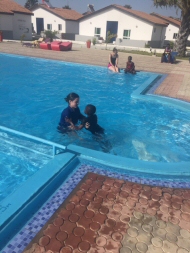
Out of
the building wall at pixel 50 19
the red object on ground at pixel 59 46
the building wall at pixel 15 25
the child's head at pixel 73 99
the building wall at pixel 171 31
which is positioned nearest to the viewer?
the child's head at pixel 73 99

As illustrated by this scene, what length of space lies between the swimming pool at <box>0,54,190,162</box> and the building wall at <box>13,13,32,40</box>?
81.5 feet

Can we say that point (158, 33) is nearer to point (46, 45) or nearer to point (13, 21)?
point (13, 21)

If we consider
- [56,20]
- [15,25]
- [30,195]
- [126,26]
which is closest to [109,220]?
[30,195]

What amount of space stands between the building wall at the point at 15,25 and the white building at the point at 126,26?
9560 millimetres

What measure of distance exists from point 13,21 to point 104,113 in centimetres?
3255

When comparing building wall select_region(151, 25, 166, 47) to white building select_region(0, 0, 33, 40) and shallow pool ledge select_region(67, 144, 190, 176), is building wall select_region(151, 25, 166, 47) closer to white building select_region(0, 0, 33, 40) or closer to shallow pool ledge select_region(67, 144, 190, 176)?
white building select_region(0, 0, 33, 40)

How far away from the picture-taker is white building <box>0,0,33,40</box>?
33.3m

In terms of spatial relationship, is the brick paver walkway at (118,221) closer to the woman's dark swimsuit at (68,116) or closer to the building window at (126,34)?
the woman's dark swimsuit at (68,116)

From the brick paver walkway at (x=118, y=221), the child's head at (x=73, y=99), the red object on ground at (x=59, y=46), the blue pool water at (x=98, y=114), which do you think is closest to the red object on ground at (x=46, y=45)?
the red object on ground at (x=59, y=46)

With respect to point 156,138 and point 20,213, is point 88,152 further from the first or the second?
point 156,138

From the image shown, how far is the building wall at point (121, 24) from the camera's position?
36344mm

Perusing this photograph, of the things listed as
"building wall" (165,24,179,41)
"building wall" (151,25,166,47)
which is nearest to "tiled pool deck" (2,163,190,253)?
"building wall" (151,25,166,47)

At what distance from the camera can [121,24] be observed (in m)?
37.7

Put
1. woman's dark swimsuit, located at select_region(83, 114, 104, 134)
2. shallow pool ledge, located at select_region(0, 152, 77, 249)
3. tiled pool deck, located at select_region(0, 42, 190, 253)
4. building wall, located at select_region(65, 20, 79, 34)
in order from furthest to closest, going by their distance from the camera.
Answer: building wall, located at select_region(65, 20, 79, 34), woman's dark swimsuit, located at select_region(83, 114, 104, 134), shallow pool ledge, located at select_region(0, 152, 77, 249), tiled pool deck, located at select_region(0, 42, 190, 253)
